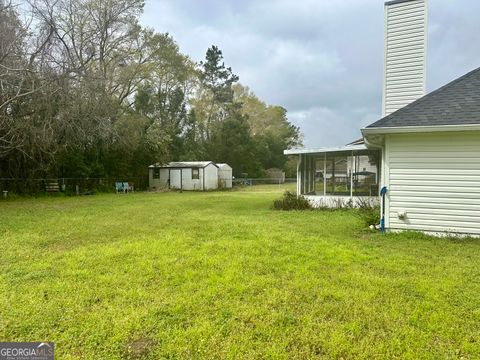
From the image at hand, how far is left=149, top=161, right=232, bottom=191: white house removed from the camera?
21.8m

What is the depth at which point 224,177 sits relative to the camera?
24625 mm

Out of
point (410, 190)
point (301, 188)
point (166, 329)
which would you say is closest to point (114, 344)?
point (166, 329)

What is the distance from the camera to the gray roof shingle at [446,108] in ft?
18.7

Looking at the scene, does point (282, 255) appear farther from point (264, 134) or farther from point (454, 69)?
point (264, 134)

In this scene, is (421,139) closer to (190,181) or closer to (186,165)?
(190,181)

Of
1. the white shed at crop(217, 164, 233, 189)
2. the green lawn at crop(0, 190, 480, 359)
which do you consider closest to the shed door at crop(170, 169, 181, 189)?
the white shed at crop(217, 164, 233, 189)

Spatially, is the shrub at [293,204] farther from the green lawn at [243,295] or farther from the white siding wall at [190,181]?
the white siding wall at [190,181]

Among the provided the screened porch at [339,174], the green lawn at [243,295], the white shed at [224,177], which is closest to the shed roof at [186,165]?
the white shed at [224,177]

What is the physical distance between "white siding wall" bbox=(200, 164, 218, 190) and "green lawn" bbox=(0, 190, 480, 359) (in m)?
15.8

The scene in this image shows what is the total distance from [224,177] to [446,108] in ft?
63.4

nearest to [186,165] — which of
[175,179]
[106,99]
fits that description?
[175,179]

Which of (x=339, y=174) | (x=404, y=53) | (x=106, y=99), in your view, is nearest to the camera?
(x=404, y=53)

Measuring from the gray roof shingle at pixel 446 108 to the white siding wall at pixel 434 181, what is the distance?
0.27 m
